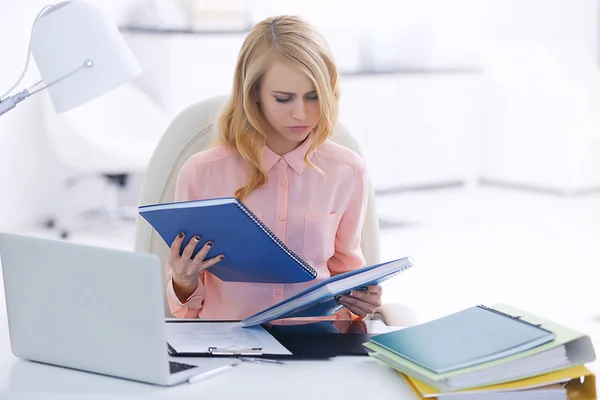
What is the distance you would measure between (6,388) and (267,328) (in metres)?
0.41

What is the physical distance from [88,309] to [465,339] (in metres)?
0.47

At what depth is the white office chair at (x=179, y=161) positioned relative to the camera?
1790 millimetres

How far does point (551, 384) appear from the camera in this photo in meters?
1.13

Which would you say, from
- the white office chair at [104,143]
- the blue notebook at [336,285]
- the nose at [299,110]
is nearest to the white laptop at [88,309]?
the blue notebook at [336,285]

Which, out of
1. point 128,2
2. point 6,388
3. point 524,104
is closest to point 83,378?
point 6,388

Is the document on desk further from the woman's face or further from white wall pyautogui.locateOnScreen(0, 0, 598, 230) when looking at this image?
white wall pyautogui.locateOnScreen(0, 0, 598, 230)

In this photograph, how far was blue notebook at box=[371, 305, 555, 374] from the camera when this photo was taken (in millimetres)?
1119

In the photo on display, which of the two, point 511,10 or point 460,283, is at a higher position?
point 511,10

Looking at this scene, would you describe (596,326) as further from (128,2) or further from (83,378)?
(128,2)

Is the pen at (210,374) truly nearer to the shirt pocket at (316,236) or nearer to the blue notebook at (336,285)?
the blue notebook at (336,285)

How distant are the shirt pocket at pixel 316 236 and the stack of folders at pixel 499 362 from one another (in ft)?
1.58

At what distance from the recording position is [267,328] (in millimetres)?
1389

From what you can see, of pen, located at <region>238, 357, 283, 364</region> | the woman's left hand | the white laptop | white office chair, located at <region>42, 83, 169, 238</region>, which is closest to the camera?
the white laptop

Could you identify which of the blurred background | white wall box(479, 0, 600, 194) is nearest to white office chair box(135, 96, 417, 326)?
the blurred background
